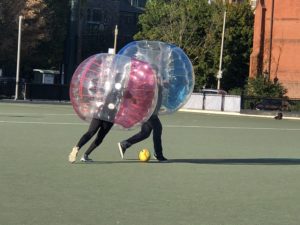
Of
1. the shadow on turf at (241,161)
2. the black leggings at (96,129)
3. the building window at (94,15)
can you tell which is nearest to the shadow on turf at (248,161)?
the shadow on turf at (241,161)

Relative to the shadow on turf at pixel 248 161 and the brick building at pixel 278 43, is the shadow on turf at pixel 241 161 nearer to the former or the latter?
the shadow on turf at pixel 248 161

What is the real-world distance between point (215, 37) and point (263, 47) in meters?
4.96

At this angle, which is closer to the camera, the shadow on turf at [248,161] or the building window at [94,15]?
the shadow on turf at [248,161]

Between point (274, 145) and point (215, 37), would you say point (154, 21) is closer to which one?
point (215, 37)

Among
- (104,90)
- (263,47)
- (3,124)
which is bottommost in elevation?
(3,124)

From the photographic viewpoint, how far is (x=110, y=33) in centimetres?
8556

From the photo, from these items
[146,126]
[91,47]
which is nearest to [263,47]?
[91,47]

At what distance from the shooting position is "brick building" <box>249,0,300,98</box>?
60250mm

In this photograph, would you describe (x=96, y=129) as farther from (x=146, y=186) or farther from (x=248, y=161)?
(x=248, y=161)

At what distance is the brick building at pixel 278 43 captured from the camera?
6025 cm

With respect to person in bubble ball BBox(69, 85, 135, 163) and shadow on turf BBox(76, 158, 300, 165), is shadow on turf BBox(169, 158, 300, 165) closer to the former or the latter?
shadow on turf BBox(76, 158, 300, 165)

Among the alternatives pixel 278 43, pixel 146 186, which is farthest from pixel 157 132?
pixel 278 43

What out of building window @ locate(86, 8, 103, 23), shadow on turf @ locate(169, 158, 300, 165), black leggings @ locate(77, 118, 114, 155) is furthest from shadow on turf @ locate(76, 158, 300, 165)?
building window @ locate(86, 8, 103, 23)

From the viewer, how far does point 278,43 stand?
202ft
